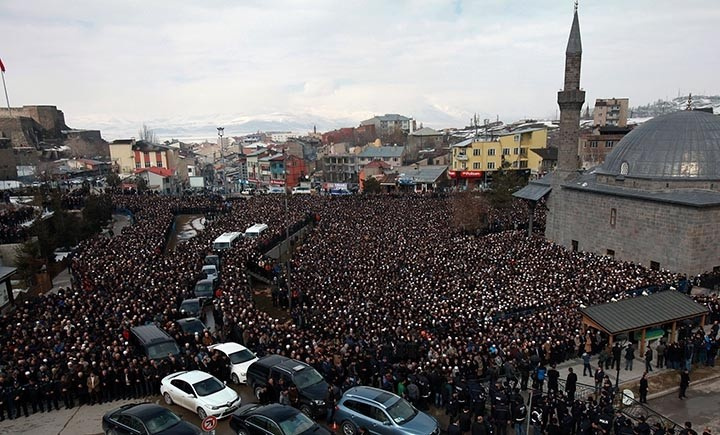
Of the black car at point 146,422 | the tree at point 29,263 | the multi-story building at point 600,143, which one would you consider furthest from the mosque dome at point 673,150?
the multi-story building at point 600,143

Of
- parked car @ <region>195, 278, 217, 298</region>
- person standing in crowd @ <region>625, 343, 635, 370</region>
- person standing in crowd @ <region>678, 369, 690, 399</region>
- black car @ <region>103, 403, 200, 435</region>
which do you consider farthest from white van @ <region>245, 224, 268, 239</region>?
person standing in crowd @ <region>678, 369, 690, 399</region>

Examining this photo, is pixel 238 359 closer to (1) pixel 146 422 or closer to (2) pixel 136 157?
(1) pixel 146 422

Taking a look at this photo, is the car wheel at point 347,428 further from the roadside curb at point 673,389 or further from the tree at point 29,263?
the tree at point 29,263

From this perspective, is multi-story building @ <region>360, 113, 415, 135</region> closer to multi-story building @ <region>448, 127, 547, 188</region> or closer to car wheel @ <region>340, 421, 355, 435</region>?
multi-story building @ <region>448, 127, 547, 188</region>

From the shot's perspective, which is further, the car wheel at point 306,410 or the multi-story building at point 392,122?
the multi-story building at point 392,122

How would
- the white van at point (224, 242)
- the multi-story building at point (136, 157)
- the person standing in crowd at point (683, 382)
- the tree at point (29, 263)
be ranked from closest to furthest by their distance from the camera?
the person standing in crowd at point (683, 382)
the tree at point (29, 263)
the white van at point (224, 242)
the multi-story building at point (136, 157)

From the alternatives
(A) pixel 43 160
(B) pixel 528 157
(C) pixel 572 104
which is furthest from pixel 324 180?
(C) pixel 572 104

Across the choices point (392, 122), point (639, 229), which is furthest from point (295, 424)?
point (392, 122)
